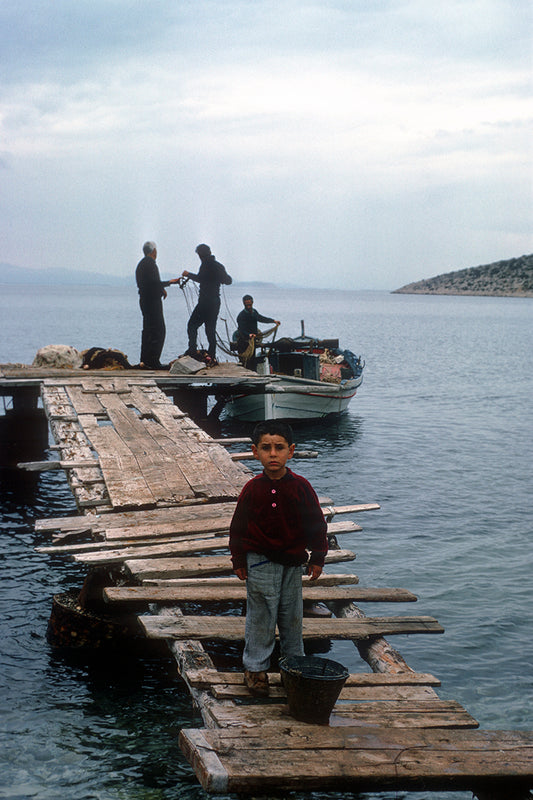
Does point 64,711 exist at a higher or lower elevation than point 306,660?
lower

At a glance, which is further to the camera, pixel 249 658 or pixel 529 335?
pixel 529 335

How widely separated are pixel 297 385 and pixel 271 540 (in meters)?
17.3

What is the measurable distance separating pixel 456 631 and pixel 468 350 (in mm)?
60350

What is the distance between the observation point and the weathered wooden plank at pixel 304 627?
18.9 feet

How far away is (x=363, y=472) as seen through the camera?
62.2 ft

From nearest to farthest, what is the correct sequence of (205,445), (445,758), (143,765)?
(445,758) < (143,765) < (205,445)

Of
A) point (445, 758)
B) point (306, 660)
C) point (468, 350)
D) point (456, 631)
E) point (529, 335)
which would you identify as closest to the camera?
point (445, 758)

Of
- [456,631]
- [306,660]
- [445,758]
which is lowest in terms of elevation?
[456,631]

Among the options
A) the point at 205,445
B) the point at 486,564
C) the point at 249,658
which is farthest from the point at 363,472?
the point at 249,658

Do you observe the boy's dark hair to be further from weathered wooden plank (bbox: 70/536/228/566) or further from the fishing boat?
the fishing boat

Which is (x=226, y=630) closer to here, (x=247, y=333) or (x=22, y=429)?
(x=22, y=429)

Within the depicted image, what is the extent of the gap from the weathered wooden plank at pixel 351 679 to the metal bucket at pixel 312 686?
1.86 ft

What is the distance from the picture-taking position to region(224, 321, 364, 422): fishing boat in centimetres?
2173

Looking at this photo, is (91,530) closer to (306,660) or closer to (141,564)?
(141,564)
